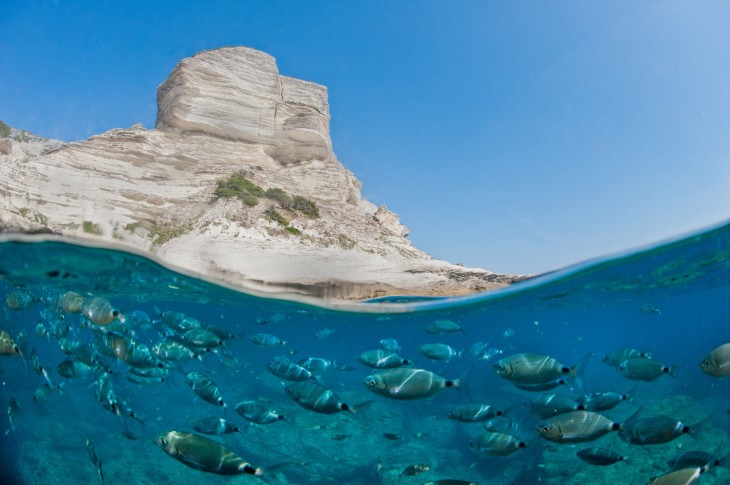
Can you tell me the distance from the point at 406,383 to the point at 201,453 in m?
2.47

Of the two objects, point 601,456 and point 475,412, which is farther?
point 475,412

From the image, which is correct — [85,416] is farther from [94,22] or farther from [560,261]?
[560,261]

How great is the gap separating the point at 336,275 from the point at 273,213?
2.45 meters

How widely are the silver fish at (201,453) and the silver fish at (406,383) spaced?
1.75 m

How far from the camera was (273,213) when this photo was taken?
10.6m

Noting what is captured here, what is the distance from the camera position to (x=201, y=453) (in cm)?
393

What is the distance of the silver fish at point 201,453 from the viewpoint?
12.4 ft

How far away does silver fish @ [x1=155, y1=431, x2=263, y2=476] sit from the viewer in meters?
3.79

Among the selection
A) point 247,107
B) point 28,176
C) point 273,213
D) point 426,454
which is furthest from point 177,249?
point 247,107

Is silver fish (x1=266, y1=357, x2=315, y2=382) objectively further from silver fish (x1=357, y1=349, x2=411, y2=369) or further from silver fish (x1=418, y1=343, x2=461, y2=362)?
silver fish (x1=418, y1=343, x2=461, y2=362)

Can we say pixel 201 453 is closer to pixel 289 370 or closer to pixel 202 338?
pixel 289 370

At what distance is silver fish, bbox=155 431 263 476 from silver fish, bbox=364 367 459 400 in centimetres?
175

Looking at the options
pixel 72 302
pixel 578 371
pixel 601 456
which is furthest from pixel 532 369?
pixel 72 302

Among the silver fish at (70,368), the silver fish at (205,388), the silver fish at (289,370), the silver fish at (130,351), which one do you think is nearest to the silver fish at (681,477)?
the silver fish at (289,370)
